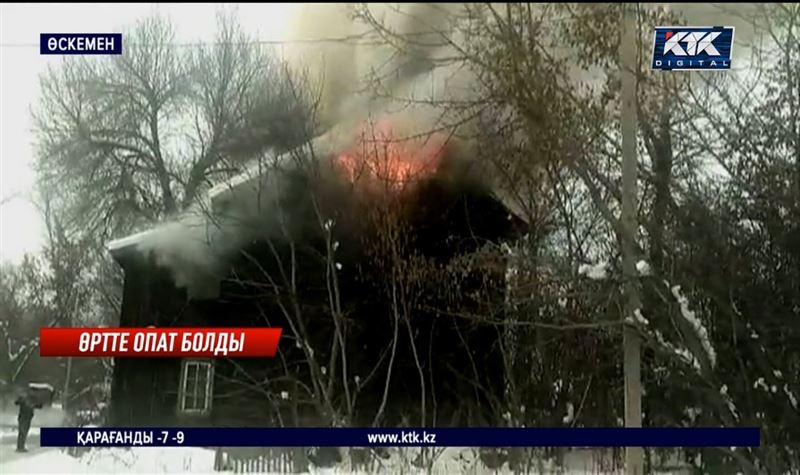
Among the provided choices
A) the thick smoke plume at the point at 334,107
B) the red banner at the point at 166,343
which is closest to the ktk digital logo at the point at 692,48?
the thick smoke plume at the point at 334,107

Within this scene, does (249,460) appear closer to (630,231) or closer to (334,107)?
(334,107)

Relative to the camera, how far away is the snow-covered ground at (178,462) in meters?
3.77

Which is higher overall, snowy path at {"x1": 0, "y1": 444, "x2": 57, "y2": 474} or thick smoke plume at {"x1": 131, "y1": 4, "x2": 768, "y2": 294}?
thick smoke plume at {"x1": 131, "y1": 4, "x2": 768, "y2": 294}

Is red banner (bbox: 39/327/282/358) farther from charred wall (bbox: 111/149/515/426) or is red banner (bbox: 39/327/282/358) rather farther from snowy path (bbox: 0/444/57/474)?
snowy path (bbox: 0/444/57/474)

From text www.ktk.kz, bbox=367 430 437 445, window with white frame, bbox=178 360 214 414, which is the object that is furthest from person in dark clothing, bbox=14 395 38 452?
text www.ktk.kz, bbox=367 430 437 445

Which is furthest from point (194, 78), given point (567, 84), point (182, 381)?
point (567, 84)

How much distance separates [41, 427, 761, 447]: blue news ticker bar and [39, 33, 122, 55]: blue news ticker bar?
6.16 ft

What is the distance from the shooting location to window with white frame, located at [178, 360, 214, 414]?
374 centimetres

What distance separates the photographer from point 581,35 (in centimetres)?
390

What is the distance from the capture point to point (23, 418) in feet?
12.6

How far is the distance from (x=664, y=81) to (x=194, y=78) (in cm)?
237

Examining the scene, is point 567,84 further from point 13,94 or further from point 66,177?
point 13,94

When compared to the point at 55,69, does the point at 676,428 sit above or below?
below

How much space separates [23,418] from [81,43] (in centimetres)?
189
